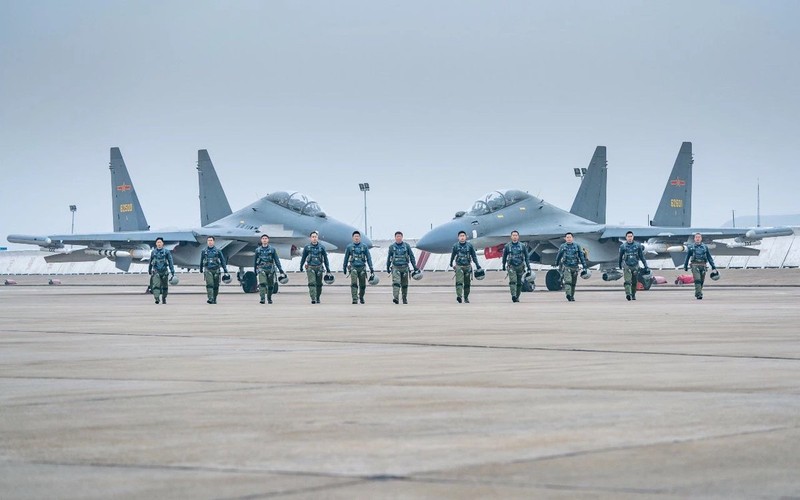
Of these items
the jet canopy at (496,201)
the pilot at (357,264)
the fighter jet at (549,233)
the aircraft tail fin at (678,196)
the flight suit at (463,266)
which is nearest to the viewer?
the flight suit at (463,266)

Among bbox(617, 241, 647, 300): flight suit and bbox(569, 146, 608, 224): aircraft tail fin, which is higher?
bbox(569, 146, 608, 224): aircraft tail fin

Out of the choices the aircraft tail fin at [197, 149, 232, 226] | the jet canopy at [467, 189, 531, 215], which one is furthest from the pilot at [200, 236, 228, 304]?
the aircraft tail fin at [197, 149, 232, 226]

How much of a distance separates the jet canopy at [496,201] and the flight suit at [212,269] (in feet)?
40.2

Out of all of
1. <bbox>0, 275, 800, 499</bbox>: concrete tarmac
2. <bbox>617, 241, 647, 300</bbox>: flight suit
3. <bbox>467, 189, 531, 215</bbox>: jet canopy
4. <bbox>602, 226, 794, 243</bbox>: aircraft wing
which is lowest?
<bbox>0, 275, 800, 499</bbox>: concrete tarmac

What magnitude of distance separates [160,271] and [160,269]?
2.3 inches

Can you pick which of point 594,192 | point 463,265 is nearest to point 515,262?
point 463,265

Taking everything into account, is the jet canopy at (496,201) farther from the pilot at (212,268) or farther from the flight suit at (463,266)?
the pilot at (212,268)

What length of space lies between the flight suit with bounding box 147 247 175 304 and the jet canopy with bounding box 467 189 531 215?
13353 mm

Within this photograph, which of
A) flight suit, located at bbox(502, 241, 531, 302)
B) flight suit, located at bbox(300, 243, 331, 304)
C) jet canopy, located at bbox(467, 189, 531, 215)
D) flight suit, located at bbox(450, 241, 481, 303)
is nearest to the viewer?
flight suit, located at bbox(450, 241, 481, 303)

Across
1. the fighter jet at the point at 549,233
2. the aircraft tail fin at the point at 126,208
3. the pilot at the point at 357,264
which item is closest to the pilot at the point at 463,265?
the pilot at the point at 357,264

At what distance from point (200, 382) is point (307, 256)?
68.5 feet

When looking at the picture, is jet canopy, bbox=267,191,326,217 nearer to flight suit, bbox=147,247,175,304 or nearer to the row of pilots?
the row of pilots

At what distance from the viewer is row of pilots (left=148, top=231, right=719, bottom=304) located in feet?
95.6

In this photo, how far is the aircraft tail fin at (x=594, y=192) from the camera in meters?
46.6
